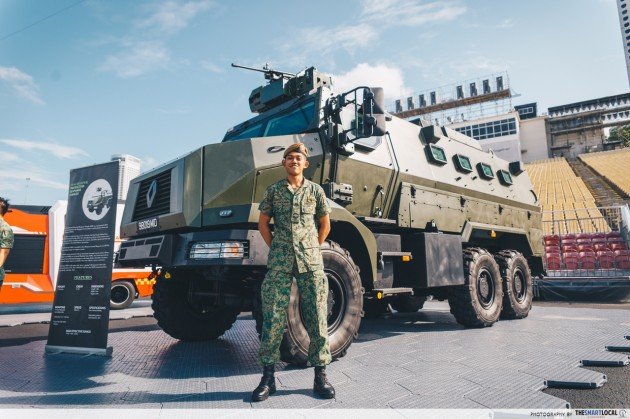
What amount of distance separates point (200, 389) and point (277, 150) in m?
2.27

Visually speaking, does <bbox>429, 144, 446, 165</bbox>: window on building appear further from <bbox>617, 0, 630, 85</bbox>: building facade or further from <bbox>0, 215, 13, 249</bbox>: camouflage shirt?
<bbox>617, 0, 630, 85</bbox>: building facade

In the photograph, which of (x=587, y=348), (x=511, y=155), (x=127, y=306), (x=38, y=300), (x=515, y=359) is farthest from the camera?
(x=511, y=155)

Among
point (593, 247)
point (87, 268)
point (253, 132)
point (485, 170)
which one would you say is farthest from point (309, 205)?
point (593, 247)

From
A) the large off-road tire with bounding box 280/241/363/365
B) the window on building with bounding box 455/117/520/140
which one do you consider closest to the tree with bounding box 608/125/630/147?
the window on building with bounding box 455/117/520/140

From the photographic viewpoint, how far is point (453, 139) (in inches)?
281

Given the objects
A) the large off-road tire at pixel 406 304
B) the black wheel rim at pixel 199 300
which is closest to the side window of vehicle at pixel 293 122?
the black wheel rim at pixel 199 300

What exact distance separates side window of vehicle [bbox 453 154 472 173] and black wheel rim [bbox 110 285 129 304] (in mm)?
8637

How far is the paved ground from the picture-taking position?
9.61ft

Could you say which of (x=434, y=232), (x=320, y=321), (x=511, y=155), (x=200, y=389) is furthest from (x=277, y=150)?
(x=511, y=155)

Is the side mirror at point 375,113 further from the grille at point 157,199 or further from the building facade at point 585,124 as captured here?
the building facade at point 585,124

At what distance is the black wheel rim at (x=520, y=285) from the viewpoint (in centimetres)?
731

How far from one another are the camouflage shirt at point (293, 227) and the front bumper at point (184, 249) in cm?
44

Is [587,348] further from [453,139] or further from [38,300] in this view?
[38,300]

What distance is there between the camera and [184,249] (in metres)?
3.89
